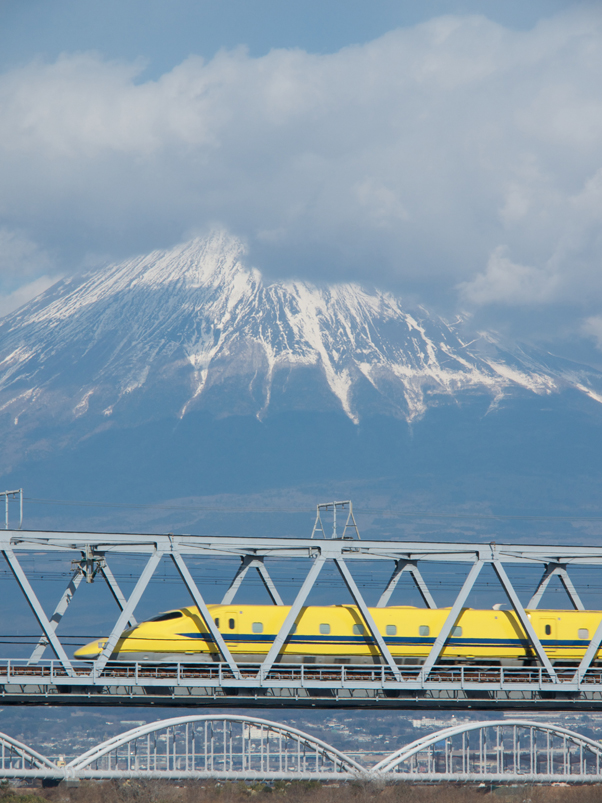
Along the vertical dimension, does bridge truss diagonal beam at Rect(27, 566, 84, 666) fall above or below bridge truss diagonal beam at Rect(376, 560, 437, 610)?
below

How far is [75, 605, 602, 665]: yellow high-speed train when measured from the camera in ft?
205

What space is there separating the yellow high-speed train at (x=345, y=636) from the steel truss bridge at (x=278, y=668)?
2.82ft

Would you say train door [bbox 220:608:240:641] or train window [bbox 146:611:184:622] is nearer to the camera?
train window [bbox 146:611:184:622]

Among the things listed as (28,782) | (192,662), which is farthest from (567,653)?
(28,782)

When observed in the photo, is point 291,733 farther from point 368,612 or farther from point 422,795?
point 368,612

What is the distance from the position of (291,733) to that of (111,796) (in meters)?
20.8

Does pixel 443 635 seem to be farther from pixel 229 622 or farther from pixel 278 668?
pixel 229 622

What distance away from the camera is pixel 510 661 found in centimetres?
6719

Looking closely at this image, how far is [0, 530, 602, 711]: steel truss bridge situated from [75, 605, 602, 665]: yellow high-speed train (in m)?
0.86

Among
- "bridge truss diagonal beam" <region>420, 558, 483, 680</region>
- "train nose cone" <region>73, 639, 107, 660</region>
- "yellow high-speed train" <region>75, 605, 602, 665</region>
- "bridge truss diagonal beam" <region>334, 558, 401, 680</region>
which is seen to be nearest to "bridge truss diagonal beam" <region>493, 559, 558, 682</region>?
"bridge truss diagonal beam" <region>420, 558, 483, 680</region>

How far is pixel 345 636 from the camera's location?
213 ft

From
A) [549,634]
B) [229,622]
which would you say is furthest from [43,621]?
[549,634]

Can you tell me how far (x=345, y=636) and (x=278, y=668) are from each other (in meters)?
5.20

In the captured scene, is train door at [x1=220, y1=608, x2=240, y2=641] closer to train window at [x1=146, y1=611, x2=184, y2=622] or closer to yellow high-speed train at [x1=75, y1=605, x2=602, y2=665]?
yellow high-speed train at [x1=75, y1=605, x2=602, y2=665]
